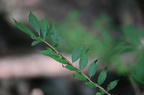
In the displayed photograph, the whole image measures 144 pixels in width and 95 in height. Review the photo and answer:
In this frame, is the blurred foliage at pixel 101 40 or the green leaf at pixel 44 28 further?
the blurred foliage at pixel 101 40

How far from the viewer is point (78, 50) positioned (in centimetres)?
72

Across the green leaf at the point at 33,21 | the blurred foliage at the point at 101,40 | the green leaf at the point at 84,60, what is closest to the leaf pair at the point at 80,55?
the green leaf at the point at 84,60

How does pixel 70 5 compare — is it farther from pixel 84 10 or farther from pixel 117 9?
pixel 117 9

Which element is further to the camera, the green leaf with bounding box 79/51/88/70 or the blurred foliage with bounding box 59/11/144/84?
the blurred foliage with bounding box 59/11/144/84

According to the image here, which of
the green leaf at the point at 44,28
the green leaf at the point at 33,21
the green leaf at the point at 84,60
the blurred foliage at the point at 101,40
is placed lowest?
the green leaf at the point at 84,60

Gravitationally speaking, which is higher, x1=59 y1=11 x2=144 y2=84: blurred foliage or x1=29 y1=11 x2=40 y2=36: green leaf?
x1=59 y1=11 x2=144 y2=84: blurred foliage

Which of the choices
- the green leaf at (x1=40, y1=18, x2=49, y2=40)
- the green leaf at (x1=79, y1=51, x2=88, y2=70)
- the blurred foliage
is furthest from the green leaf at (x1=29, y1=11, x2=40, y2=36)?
the blurred foliage

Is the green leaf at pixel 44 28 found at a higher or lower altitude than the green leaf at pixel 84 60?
higher

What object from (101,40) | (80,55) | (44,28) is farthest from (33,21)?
(101,40)

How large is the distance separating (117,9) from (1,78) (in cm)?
295

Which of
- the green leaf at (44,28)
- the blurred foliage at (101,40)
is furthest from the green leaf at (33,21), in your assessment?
the blurred foliage at (101,40)

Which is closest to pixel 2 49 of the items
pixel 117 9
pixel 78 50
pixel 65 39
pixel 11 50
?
pixel 11 50

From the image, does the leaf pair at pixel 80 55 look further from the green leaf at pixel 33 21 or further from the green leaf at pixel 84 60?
the green leaf at pixel 33 21

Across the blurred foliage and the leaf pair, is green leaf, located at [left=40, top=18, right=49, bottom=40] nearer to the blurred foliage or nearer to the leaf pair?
the leaf pair
